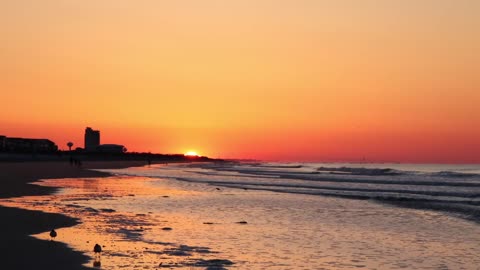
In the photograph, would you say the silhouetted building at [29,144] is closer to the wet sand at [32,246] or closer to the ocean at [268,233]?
the ocean at [268,233]

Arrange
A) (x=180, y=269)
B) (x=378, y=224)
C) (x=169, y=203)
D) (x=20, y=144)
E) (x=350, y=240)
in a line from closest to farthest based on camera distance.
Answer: (x=180, y=269) < (x=350, y=240) < (x=378, y=224) < (x=169, y=203) < (x=20, y=144)

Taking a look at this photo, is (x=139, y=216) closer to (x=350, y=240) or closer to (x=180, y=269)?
(x=350, y=240)

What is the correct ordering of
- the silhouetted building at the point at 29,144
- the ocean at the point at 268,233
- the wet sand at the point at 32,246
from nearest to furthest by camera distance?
the wet sand at the point at 32,246
the ocean at the point at 268,233
the silhouetted building at the point at 29,144

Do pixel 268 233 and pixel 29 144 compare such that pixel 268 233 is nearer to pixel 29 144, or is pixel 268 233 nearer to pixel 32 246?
pixel 32 246

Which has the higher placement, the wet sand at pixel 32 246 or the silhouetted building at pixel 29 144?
the silhouetted building at pixel 29 144

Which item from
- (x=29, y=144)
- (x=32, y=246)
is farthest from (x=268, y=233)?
(x=29, y=144)

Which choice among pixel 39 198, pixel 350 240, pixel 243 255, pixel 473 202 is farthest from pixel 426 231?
pixel 39 198

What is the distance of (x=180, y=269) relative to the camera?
1265 centimetres

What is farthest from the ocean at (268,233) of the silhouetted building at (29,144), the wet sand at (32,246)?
the silhouetted building at (29,144)

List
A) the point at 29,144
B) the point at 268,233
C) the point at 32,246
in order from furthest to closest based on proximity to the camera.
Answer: the point at 29,144 < the point at 268,233 < the point at 32,246

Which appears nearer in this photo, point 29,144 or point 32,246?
point 32,246

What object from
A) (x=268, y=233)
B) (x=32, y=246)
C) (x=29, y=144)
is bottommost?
(x=268, y=233)

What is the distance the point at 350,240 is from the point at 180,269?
21.6 feet

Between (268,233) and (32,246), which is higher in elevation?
(32,246)
